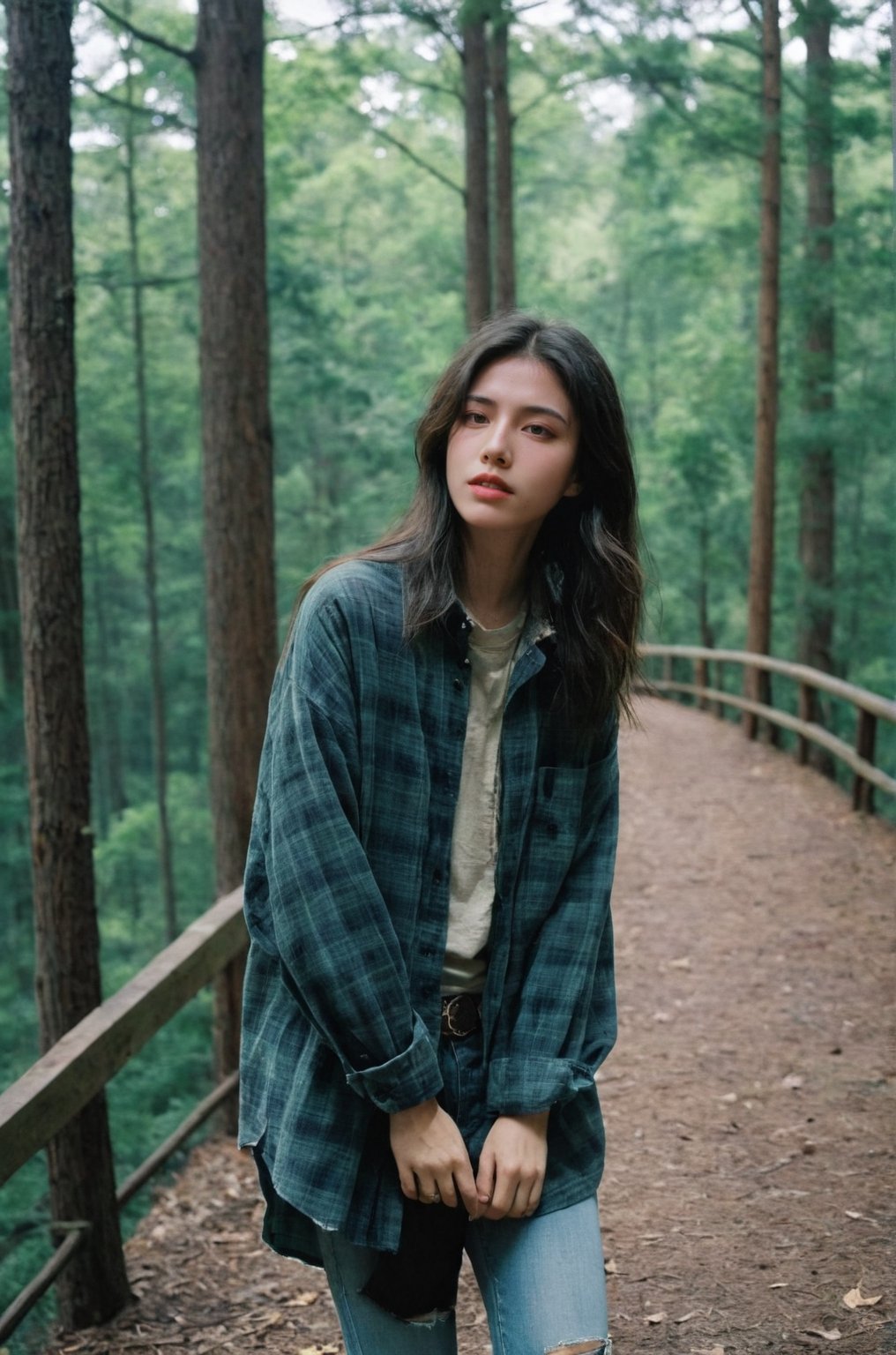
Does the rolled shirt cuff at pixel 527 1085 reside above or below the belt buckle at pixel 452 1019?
below

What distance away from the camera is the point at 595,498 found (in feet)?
7.00

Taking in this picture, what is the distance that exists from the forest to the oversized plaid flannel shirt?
5484 millimetres

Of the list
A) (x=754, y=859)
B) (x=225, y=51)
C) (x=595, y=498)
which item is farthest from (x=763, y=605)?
(x=595, y=498)

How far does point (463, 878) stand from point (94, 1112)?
9.19 feet

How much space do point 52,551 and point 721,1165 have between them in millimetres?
3145

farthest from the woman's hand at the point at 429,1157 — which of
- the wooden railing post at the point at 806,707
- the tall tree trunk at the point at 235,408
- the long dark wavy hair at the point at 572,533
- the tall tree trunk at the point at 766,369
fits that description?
the tall tree trunk at the point at 766,369

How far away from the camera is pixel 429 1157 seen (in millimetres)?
1760

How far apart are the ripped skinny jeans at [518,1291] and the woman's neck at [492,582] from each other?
927mm

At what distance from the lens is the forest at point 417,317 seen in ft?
45.7

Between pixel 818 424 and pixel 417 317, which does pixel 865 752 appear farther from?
pixel 417 317

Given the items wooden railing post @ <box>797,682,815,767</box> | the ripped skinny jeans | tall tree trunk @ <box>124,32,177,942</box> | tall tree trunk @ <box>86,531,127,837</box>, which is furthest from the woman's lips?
tall tree trunk @ <box>86,531,127,837</box>

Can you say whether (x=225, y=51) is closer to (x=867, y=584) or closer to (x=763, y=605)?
(x=763, y=605)

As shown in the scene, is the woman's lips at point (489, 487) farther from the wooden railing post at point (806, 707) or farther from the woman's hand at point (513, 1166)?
the wooden railing post at point (806, 707)

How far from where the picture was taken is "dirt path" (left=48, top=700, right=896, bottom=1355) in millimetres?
3451
